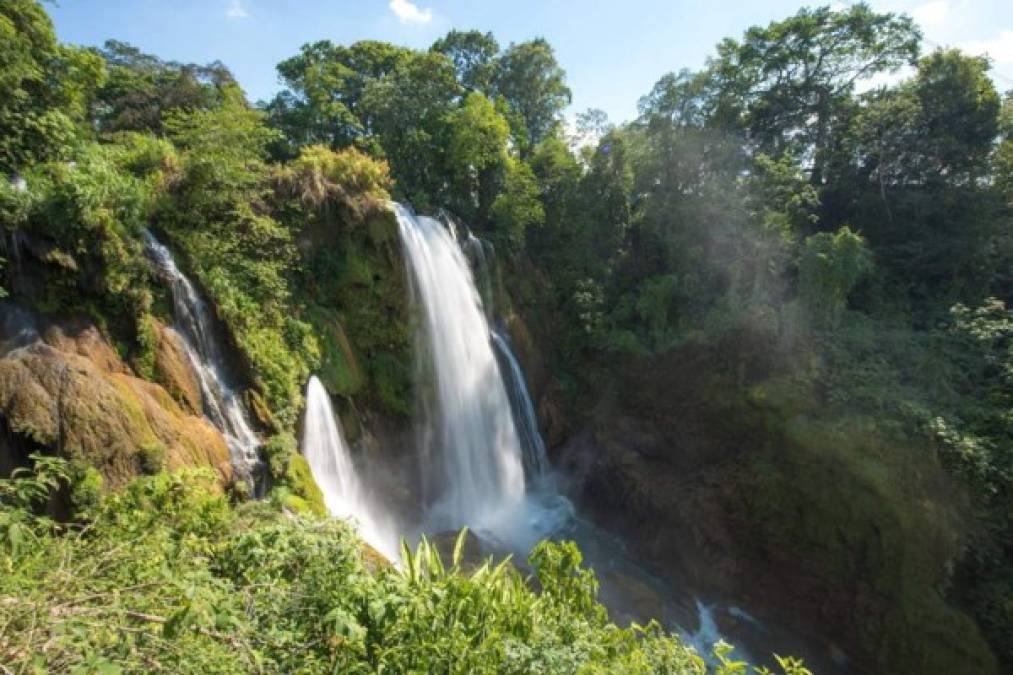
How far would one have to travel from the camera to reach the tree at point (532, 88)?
2202cm

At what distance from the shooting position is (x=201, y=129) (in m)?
8.52

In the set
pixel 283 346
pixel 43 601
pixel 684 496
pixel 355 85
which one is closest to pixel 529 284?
pixel 684 496

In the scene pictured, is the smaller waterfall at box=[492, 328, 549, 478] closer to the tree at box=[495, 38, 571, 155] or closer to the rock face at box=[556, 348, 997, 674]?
the rock face at box=[556, 348, 997, 674]

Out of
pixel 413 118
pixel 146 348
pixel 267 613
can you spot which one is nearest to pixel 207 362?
pixel 146 348

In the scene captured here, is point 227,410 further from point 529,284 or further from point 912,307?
point 912,307

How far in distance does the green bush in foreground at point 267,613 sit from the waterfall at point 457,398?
8084 mm

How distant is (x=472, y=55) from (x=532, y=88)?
3.00m

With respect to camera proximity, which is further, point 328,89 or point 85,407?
point 328,89

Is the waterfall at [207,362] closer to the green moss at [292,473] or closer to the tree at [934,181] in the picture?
the green moss at [292,473]

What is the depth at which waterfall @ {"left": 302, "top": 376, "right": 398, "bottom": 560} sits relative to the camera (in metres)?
9.17

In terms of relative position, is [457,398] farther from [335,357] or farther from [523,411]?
[335,357]

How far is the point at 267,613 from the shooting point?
2.82 metres

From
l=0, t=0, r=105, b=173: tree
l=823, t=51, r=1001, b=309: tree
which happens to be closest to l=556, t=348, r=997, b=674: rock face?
l=823, t=51, r=1001, b=309: tree

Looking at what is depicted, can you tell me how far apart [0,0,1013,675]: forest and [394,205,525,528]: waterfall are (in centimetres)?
61
